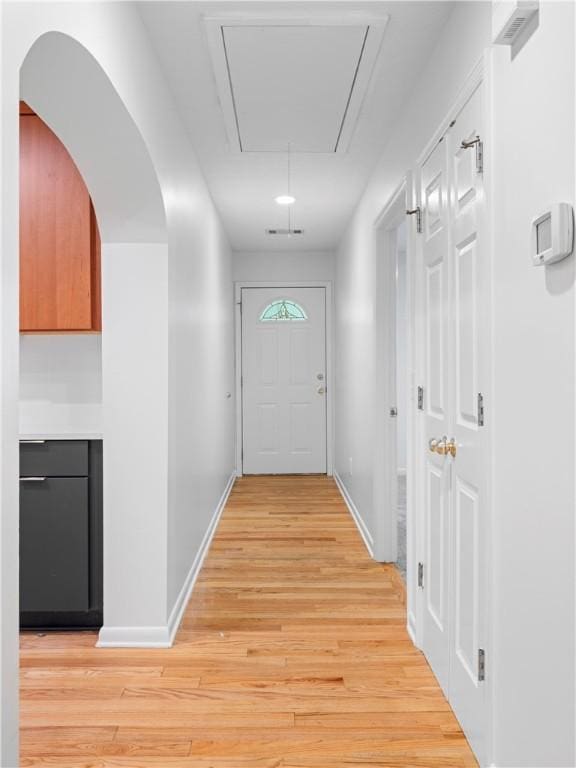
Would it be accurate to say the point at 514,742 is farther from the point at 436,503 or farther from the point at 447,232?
the point at 447,232

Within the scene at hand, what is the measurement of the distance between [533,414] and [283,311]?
17.4 ft

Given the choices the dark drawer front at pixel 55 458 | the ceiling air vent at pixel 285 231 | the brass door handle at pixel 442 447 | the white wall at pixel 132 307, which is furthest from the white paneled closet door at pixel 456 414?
the ceiling air vent at pixel 285 231

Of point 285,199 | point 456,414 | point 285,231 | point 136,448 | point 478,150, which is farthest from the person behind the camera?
point 285,231

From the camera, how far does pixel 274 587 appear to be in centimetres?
328

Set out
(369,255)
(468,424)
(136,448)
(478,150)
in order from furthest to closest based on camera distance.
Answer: (369,255)
(136,448)
(468,424)
(478,150)

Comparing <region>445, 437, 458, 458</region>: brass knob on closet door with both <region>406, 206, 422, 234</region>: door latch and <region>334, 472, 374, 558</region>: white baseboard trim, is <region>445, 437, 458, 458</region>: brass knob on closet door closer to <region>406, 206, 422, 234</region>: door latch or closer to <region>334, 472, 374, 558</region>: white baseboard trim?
<region>406, 206, 422, 234</region>: door latch

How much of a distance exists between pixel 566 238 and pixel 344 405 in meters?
4.30

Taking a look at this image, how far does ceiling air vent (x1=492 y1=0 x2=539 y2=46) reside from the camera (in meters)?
1.33

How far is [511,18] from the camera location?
1379mm

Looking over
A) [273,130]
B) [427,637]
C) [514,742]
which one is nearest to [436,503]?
[427,637]

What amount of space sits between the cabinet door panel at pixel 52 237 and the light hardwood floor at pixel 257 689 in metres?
1.47

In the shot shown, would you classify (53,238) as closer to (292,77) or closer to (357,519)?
(292,77)

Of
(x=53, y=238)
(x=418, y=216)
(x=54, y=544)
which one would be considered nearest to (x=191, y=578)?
(x=54, y=544)

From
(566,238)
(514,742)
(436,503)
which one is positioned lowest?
(514,742)
